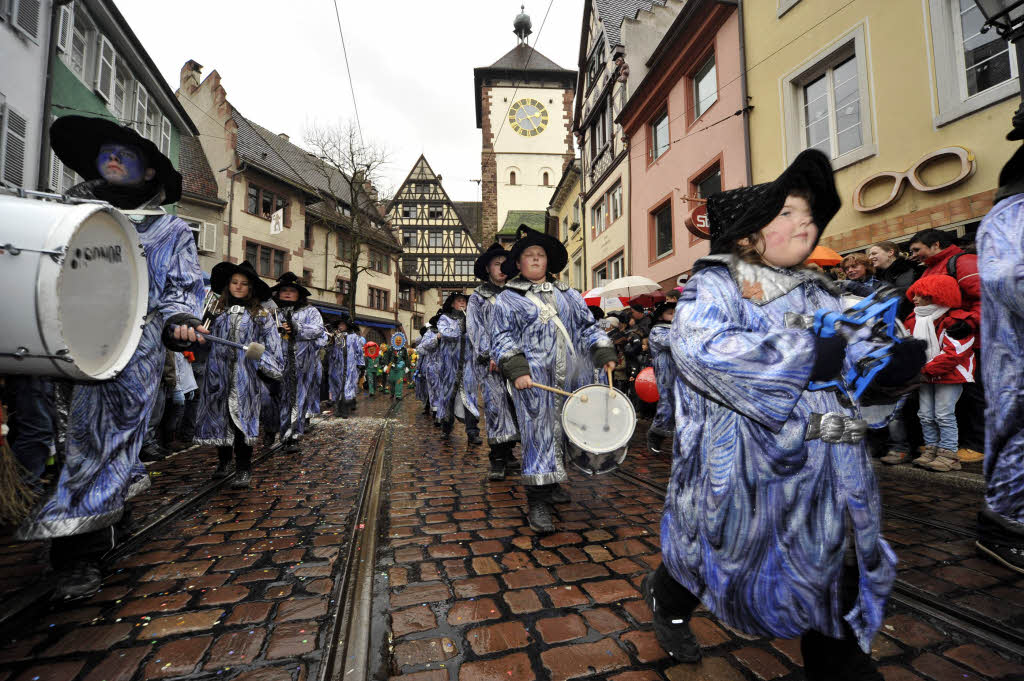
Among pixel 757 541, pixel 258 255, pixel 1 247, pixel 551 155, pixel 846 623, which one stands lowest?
pixel 846 623

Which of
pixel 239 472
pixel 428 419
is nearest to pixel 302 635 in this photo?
pixel 239 472

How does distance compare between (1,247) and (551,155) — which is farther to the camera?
(551,155)

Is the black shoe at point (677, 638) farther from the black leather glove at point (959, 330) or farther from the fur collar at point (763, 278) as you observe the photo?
the black leather glove at point (959, 330)

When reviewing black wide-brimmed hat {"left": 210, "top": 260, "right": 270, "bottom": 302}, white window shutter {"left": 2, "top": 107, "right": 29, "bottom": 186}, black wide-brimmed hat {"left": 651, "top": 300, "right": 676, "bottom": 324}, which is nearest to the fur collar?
black wide-brimmed hat {"left": 210, "top": 260, "right": 270, "bottom": 302}

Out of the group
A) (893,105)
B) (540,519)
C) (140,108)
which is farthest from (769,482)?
(140,108)

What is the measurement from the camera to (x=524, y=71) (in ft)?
140

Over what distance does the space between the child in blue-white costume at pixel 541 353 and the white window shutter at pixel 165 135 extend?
18174mm

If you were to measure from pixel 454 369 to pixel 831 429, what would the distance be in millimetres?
6240

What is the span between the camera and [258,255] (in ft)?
80.6

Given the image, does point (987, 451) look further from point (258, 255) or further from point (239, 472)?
point (258, 255)

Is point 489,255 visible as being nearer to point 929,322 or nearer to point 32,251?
point 32,251

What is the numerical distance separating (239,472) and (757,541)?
4257mm

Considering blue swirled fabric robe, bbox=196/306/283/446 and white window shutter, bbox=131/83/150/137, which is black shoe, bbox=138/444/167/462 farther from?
white window shutter, bbox=131/83/150/137

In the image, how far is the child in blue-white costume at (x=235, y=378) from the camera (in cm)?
425
